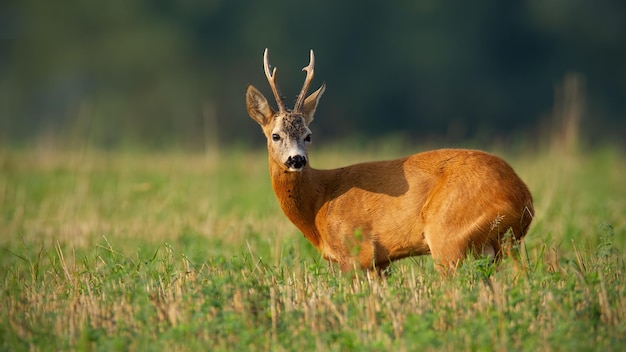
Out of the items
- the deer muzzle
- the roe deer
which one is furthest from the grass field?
the deer muzzle

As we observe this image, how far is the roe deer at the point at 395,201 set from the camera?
23.6ft

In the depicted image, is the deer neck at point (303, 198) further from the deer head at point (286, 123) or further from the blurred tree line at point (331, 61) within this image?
the blurred tree line at point (331, 61)

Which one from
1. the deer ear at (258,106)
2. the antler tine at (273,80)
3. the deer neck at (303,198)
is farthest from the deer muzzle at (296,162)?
the deer ear at (258,106)

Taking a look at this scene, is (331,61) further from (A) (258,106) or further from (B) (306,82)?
(B) (306,82)

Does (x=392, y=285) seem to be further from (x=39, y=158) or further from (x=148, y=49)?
(x=148, y=49)

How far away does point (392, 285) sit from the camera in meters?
6.84

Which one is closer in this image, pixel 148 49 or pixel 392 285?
pixel 392 285

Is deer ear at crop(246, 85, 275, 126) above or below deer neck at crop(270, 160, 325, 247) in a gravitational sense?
above

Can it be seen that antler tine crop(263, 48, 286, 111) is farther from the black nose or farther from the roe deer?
the black nose

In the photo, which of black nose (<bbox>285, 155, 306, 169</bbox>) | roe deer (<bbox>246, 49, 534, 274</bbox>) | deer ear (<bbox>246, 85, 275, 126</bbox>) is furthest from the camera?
deer ear (<bbox>246, 85, 275, 126</bbox>)

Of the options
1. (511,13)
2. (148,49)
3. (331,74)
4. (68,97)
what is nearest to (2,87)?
(68,97)

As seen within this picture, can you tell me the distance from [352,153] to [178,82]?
19.7m

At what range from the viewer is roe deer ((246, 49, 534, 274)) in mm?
7188

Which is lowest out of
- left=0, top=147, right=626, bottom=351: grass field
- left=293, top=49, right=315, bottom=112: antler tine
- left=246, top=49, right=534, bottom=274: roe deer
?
left=0, top=147, right=626, bottom=351: grass field
